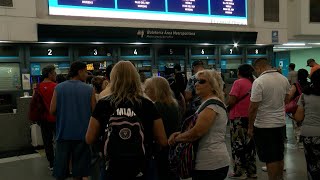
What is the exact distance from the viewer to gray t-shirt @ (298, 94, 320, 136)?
3.86 metres

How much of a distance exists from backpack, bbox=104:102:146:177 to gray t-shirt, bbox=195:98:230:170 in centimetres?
54

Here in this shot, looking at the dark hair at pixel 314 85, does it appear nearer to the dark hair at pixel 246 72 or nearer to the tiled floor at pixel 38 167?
the dark hair at pixel 246 72

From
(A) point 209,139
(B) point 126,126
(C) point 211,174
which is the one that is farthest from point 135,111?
(C) point 211,174

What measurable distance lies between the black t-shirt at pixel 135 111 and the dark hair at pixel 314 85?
194 centimetres

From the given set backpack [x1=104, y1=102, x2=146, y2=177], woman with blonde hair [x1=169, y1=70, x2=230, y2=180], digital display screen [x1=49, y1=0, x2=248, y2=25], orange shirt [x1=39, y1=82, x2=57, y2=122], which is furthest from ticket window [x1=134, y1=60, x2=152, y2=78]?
backpack [x1=104, y1=102, x2=146, y2=177]

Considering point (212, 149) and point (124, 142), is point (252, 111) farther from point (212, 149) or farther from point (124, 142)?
point (124, 142)

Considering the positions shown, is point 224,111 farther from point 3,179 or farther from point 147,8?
point 147,8

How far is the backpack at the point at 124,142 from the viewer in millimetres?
2590

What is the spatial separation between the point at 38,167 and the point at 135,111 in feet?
14.1

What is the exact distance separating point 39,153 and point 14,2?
3496 mm

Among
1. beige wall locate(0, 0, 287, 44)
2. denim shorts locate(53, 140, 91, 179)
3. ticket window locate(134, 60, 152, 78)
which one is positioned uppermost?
beige wall locate(0, 0, 287, 44)

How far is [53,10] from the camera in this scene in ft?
29.4

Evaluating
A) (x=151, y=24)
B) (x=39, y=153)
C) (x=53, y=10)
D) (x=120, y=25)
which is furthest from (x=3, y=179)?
(x=151, y=24)

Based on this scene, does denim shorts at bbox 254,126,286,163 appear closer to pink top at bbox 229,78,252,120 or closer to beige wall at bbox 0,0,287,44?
pink top at bbox 229,78,252,120
